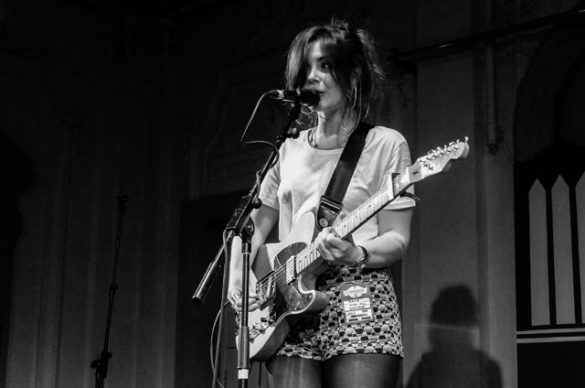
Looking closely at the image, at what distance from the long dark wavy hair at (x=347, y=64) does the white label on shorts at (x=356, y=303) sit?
55 centimetres

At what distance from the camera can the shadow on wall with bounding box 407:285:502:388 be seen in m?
4.12

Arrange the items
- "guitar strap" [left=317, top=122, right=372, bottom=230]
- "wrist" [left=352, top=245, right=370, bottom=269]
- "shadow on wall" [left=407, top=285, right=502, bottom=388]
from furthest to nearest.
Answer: "shadow on wall" [left=407, top=285, right=502, bottom=388] < "guitar strap" [left=317, top=122, right=372, bottom=230] < "wrist" [left=352, top=245, right=370, bottom=269]

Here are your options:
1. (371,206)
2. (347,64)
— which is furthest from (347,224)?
(347,64)

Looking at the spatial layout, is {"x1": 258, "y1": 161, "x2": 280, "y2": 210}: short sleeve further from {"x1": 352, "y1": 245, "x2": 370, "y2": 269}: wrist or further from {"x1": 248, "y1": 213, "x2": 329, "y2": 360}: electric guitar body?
{"x1": 352, "y1": 245, "x2": 370, "y2": 269}: wrist

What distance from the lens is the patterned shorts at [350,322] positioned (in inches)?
91.2

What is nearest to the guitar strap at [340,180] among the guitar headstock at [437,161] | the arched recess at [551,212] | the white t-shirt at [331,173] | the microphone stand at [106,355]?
the white t-shirt at [331,173]

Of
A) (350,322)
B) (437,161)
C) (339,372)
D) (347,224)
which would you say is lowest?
(339,372)

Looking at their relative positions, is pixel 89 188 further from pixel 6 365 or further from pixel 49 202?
pixel 6 365

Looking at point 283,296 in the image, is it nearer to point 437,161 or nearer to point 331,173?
point 331,173

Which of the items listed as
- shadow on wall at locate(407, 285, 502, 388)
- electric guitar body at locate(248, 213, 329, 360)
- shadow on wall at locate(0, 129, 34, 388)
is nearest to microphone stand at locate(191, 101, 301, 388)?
electric guitar body at locate(248, 213, 329, 360)

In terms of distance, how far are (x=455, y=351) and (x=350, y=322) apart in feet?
6.51

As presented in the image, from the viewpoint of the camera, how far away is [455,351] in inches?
164

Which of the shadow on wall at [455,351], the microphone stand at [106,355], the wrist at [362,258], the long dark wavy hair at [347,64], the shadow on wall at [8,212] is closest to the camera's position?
the wrist at [362,258]

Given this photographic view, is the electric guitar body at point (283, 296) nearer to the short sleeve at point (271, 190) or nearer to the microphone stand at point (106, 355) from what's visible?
the short sleeve at point (271, 190)
